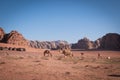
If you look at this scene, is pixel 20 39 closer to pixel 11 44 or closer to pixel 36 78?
pixel 11 44

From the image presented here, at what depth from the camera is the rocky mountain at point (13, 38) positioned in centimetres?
9138

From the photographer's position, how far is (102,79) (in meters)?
12.2

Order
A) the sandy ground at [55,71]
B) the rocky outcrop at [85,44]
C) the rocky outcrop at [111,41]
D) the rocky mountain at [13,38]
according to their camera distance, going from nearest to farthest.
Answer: the sandy ground at [55,71], the rocky mountain at [13,38], the rocky outcrop at [111,41], the rocky outcrop at [85,44]

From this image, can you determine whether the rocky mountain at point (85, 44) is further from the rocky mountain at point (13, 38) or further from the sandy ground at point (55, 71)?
the sandy ground at point (55, 71)

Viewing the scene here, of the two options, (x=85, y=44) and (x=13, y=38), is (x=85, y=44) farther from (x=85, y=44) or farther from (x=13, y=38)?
(x=13, y=38)

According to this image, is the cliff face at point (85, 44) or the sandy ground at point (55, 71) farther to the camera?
the cliff face at point (85, 44)

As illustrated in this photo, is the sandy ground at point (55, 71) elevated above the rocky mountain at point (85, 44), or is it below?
below

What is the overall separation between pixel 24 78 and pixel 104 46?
101m

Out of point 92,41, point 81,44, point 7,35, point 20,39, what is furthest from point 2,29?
point 92,41

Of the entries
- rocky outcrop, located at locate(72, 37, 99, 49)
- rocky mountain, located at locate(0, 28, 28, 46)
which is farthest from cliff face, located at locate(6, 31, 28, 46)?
rocky outcrop, located at locate(72, 37, 99, 49)

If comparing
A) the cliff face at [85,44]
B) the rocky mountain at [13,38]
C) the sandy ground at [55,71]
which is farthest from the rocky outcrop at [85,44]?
the sandy ground at [55,71]

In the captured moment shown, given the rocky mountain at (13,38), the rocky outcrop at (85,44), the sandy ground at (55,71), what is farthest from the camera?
the rocky outcrop at (85,44)

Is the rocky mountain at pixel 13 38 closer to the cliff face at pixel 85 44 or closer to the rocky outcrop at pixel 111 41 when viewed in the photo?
the rocky outcrop at pixel 111 41

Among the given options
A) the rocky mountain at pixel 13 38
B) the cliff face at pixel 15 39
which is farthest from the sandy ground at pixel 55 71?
the rocky mountain at pixel 13 38
